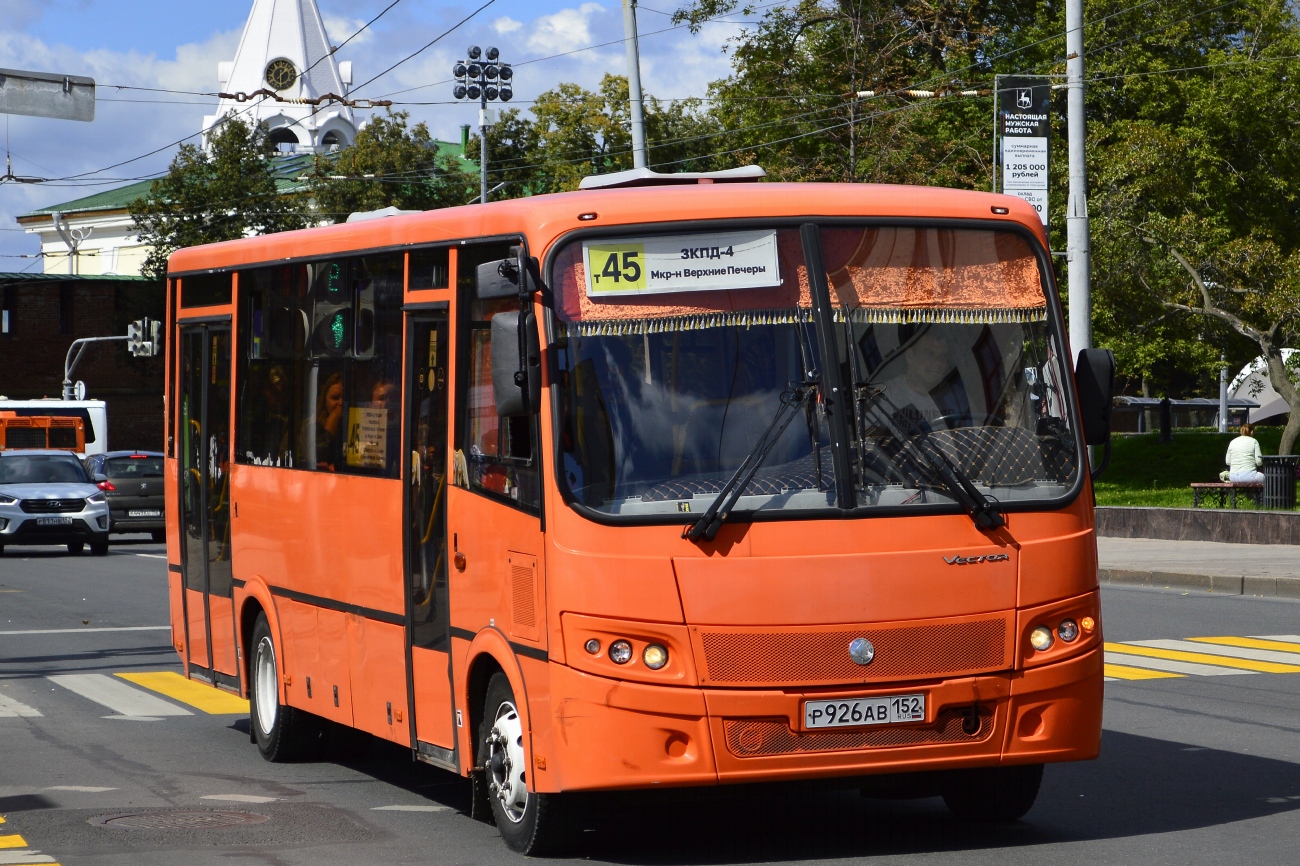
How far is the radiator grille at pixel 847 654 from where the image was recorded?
22.6 feet

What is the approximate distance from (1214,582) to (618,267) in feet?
48.5

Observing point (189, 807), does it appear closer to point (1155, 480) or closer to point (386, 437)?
point (386, 437)

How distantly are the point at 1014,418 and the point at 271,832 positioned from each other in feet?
11.3

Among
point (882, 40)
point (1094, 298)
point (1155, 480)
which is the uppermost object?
point (882, 40)

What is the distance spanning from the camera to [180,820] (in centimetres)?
841

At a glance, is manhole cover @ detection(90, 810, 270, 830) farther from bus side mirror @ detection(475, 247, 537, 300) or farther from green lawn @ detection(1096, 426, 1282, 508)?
green lawn @ detection(1096, 426, 1282, 508)

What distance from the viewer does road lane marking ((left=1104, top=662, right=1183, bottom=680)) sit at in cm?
1302

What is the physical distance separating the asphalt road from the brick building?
67.4 m

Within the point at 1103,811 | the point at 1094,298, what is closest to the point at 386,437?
the point at 1103,811

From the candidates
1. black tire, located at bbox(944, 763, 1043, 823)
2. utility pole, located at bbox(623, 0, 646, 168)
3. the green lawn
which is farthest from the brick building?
black tire, located at bbox(944, 763, 1043, 823)

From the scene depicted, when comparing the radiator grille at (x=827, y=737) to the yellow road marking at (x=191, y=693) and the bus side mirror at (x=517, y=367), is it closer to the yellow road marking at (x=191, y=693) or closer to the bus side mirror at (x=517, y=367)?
the bus side mirror at (x=517, y=367)

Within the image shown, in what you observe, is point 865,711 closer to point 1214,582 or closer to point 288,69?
point 1214,582

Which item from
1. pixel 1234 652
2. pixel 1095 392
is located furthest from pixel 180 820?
pixel 1234 652

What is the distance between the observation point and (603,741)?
6855 millimetres
